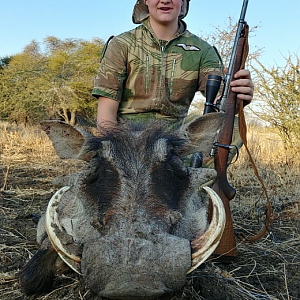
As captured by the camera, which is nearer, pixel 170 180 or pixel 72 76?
pixel 170 180

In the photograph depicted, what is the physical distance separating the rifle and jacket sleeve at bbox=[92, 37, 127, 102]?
1.10 m

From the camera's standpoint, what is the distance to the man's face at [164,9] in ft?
12.7

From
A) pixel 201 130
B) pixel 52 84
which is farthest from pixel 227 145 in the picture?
pixel 52 84

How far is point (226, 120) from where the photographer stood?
3.22 m

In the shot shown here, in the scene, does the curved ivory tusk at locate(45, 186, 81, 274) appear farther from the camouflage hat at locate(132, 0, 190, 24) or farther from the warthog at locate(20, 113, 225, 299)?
the camouflage hat at locate(132, 0, 190, 24)

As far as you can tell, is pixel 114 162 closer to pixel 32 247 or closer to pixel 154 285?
pixel 154 285

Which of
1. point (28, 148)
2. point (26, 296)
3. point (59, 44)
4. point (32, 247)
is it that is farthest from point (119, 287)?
point (59, 44)

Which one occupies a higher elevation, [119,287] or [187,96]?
[187,96]

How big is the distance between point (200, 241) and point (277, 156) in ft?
22.1

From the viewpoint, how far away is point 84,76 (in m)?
21.5

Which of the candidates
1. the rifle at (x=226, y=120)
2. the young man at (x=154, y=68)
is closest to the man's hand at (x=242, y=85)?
the rifle at (x=226, y=120)

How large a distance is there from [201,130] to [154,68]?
4.65 ft

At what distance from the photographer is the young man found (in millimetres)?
3904

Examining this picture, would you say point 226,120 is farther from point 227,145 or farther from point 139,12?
point 139,12
